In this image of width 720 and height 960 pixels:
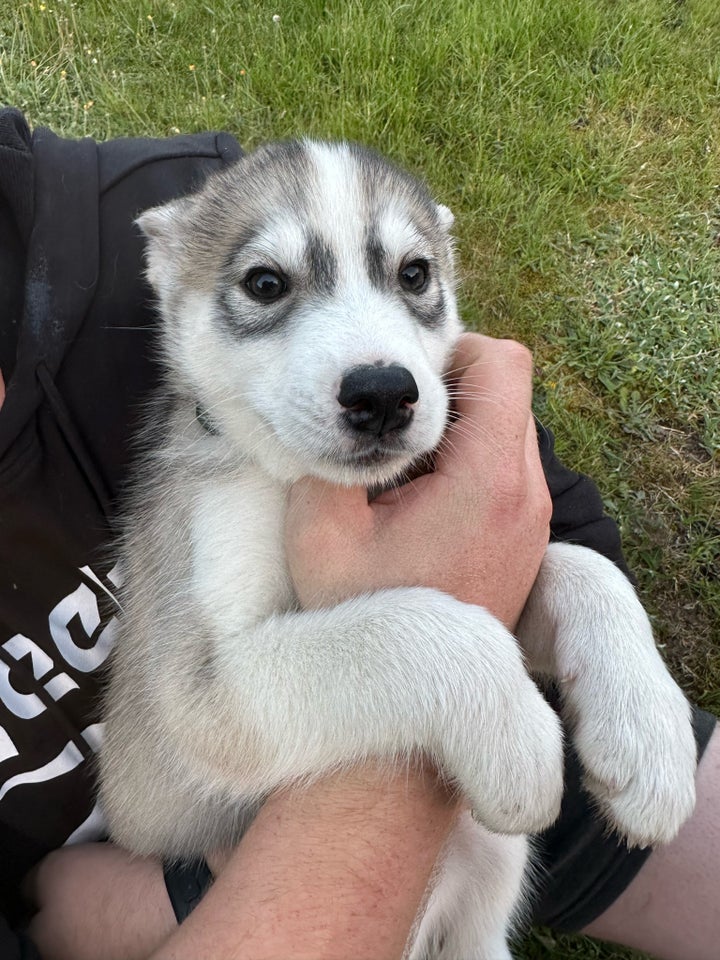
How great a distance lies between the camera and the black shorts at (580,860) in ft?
9.34

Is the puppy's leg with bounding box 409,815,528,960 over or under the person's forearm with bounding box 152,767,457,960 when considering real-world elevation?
under

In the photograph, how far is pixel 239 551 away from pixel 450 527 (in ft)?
2.30

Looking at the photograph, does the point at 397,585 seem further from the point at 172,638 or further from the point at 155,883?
the point at 155,883

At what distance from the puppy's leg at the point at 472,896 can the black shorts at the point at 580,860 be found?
0.66 ft

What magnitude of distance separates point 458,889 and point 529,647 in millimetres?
962

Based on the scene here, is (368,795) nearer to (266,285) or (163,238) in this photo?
(266,285)

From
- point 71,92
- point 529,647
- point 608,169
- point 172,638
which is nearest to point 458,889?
point 529,647

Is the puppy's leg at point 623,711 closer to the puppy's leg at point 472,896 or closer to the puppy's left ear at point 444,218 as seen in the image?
the puppy's leg at point 472,896

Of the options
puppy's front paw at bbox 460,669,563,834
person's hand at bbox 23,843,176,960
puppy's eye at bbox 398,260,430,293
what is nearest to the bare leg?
puppy's front paw at bbox 460,669,563,834

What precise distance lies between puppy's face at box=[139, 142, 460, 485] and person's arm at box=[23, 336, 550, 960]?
0.65 ft

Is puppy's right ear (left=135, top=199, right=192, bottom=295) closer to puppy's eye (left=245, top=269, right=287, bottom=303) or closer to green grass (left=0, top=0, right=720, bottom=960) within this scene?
puppy's eye (left=245, top=269, right=287, bottom=303)

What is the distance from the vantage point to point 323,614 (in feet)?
7.30

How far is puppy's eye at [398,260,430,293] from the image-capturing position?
2658 mm

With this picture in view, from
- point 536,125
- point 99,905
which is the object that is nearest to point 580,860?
point 99,905
